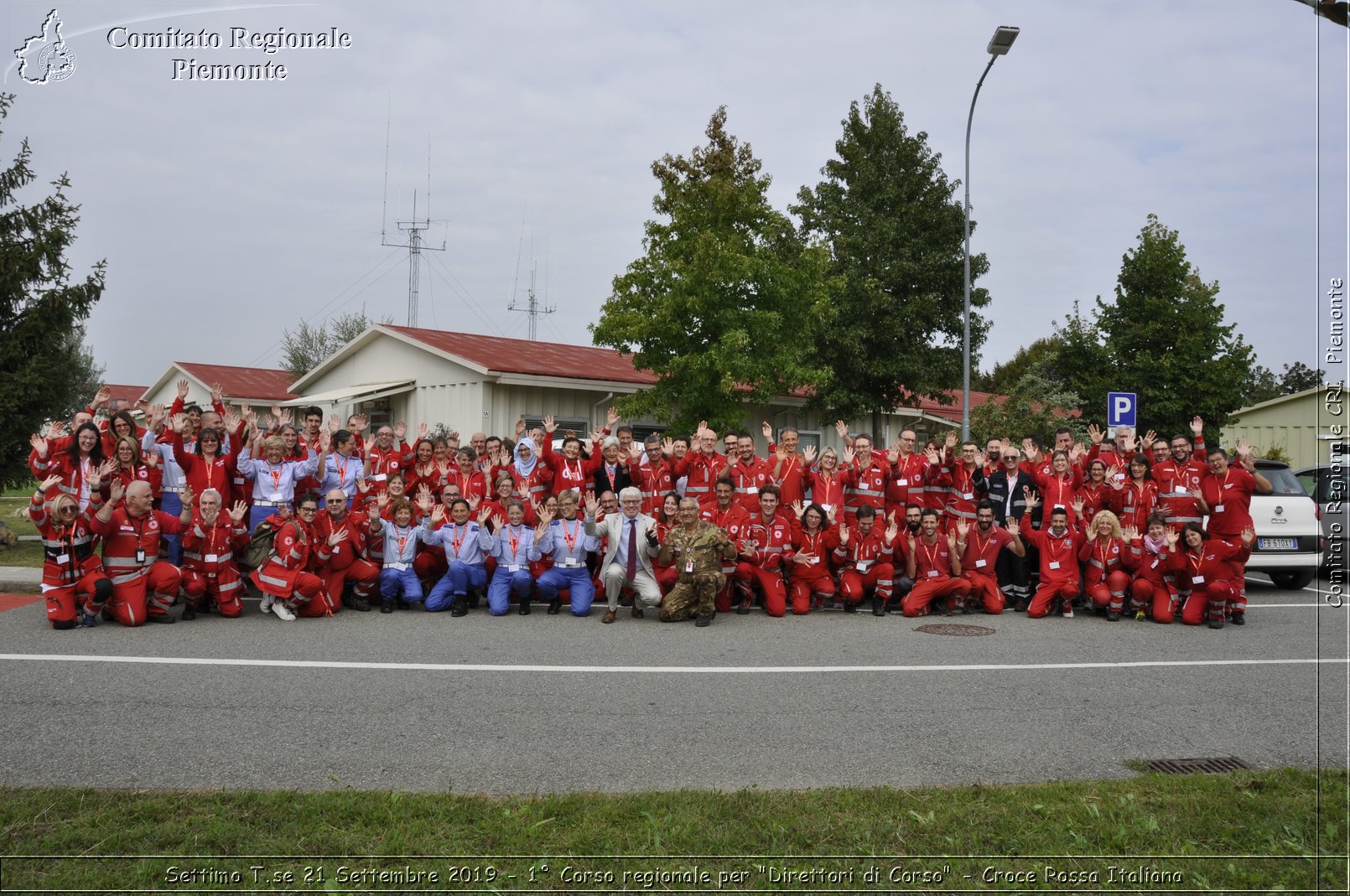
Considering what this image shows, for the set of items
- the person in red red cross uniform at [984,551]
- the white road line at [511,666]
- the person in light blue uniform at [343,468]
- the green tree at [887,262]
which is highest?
the green tree at [887,262]

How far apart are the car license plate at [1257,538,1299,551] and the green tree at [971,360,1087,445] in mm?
14624

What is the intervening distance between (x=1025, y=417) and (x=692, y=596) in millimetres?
21845

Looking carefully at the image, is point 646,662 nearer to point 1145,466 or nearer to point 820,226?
point 1145,466

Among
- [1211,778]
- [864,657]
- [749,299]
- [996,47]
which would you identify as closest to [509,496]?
[864,657]

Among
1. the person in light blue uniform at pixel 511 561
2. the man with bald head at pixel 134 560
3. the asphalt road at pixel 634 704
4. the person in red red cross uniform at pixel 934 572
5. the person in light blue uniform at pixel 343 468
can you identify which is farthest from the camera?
the person in light blue uniform at pixel 343 468

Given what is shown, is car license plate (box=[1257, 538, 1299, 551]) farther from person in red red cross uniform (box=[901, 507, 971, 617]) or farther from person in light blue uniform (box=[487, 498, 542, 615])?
person in light blue uniform (box=[487, 498, 542, 615])

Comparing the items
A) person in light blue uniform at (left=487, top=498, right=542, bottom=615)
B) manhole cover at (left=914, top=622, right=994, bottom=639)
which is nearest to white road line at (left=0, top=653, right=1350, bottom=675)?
manhole cover at (left=914, top=622, right=994, bottom=639)

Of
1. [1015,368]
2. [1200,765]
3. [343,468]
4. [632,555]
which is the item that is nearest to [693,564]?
[632,555]

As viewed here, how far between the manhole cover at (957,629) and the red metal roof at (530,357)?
12938mm

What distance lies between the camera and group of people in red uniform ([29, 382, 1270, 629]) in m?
9.31

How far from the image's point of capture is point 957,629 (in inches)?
371

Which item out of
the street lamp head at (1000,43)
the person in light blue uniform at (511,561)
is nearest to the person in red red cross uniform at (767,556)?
the person in light blue uniform at (511,561)

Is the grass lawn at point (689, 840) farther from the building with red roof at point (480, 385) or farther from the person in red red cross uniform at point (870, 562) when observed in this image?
the building with red roof at point (480, 385)

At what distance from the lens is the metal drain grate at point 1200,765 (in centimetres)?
508
